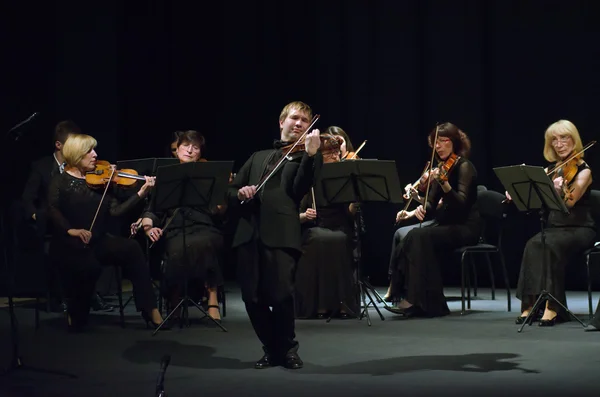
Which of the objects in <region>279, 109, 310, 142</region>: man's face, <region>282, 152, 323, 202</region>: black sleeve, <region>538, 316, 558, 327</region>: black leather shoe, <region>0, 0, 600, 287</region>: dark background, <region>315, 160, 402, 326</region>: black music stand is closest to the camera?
<region>282, 152, 323, 202</region>: black sleeve

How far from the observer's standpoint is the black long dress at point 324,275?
6.56m

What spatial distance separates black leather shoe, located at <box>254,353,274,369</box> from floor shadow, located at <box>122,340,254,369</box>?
70 mm

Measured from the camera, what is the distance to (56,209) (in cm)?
617

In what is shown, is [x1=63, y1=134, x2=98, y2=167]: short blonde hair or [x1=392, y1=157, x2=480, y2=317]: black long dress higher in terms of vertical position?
[x1=63, y1=134, x2=98, y2=167]: short blonde hair

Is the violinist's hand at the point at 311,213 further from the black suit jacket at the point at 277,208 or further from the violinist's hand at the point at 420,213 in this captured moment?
the black suit jacket at the point at 277,208

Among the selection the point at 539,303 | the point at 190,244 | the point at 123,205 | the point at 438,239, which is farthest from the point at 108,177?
the point at 539,303

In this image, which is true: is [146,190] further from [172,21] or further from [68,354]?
[172,21]

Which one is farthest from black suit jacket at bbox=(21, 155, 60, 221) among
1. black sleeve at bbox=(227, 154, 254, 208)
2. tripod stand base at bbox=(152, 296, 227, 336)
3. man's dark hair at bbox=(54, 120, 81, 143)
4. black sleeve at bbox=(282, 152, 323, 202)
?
black sleeve at bbox=(282, 152, 323, 202)

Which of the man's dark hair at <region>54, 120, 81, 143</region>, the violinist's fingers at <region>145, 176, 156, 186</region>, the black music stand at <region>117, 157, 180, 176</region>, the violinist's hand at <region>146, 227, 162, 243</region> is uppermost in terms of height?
the man's dark hair at <region>54, 120, 81, 143</region>

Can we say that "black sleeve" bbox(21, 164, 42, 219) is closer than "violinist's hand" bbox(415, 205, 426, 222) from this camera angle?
No

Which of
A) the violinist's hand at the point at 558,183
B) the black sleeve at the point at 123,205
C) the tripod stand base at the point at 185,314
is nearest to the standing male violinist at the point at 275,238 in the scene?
the tripod stand base at the point at 185,314

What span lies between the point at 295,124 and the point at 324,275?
87.6 inches

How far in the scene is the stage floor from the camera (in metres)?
4.13

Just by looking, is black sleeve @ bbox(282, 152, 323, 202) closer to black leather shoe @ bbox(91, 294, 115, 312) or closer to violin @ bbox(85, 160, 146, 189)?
violin @ bbox(85, 160, 146, 189)
